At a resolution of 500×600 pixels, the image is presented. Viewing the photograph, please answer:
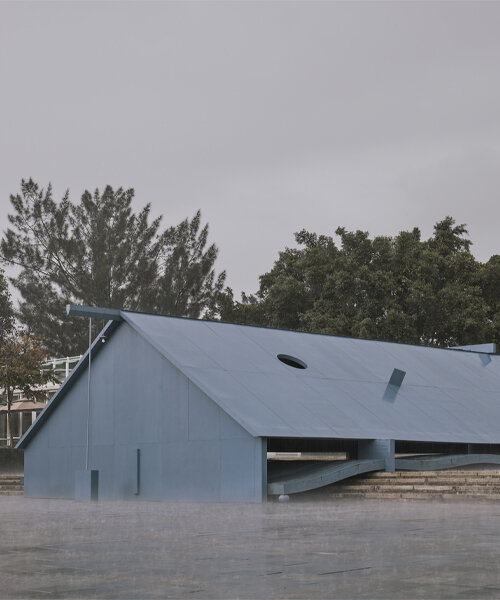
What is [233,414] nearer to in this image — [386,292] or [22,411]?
[386,292]

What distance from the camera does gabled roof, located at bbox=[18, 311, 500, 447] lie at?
22.4 meters

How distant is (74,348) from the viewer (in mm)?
65375

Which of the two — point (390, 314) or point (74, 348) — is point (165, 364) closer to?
point (390, 314)

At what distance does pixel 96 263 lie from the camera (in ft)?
216

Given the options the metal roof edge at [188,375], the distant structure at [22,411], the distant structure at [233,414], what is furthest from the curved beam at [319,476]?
the distant structure at [22,411]

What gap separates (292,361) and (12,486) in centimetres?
1215

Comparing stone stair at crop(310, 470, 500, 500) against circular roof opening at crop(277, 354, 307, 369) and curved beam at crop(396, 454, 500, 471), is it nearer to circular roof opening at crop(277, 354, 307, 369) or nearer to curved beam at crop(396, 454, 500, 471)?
curved beam at crop(396, 454, 500, 471)

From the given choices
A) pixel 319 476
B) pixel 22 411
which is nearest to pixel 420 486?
pixel 319 476

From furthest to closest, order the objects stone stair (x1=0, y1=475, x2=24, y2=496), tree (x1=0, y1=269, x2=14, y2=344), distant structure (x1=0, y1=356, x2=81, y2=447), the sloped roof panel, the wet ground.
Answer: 1. tree (x1=0, y1=269, x2=14, y2=344)
2. distant structure (x1=0, y1=356, x2=81, y2=447)
3. stone stair (x1=0, y1=475, x2=24, y2=496)
4. the sloped roof panel
5. the wet ground

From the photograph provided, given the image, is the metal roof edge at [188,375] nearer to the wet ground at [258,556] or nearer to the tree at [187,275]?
the wet ground at [258,556]

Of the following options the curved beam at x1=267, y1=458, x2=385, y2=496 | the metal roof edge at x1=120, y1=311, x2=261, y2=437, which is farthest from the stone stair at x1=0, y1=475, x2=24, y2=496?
the curved beam at x1=267, y1=458, x2=385, y2=496

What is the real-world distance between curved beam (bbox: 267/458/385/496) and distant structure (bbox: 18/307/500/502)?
0.03 metres

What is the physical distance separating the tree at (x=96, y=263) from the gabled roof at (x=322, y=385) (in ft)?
117

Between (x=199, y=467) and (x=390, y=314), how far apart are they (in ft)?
87.9
